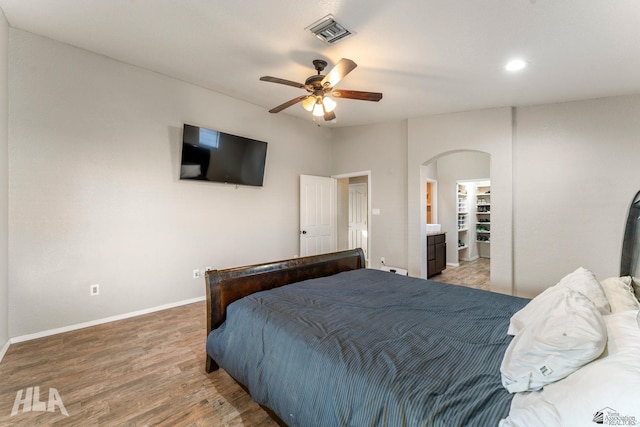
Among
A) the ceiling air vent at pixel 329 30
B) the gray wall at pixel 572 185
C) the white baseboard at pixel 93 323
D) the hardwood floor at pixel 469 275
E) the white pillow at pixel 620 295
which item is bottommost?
the hardwood floor at pixel 469 275

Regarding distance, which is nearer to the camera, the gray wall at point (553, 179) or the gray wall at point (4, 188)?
the gray wall at point (4, 188)

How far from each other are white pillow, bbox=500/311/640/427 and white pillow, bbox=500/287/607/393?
0.09 ft

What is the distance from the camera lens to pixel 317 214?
542 cm

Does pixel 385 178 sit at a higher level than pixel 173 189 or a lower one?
higher

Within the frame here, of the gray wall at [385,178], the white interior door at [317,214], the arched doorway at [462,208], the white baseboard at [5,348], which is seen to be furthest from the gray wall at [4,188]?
the arched doorway at [462,208]

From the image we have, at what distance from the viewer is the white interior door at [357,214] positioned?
6.75 meters

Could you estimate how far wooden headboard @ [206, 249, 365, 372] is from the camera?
83.2 inches

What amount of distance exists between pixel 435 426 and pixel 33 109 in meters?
4.14

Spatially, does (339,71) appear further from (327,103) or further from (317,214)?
(317,214)

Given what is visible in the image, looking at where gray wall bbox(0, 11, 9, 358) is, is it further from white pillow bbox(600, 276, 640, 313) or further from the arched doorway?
the arched doorway

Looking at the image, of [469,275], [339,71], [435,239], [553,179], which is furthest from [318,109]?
[469,275]

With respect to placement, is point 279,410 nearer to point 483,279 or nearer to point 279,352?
point 279,352

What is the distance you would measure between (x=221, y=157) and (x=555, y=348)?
13.0 feet

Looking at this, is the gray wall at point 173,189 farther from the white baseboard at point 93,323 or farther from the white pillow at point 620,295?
the white pillow at point 620,295
